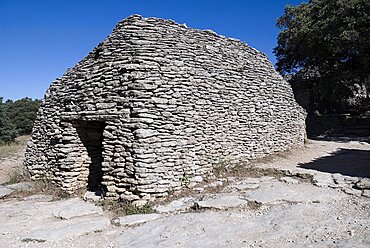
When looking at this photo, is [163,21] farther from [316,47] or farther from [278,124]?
[316,47]

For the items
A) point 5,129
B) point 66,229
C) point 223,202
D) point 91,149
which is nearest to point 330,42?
point 223,202

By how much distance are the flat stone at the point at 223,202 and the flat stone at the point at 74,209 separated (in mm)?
1947

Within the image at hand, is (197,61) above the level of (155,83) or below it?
above

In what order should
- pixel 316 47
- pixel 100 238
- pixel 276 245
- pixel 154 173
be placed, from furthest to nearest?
pixel 316 47 → pixel 154 173 → pixel 100 238 → pixel 276 245

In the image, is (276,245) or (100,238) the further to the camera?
(100,238)

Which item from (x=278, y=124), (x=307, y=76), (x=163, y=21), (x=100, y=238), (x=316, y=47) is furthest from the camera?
(x=307, y=76)

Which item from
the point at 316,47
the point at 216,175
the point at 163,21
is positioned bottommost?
the point at 216,175

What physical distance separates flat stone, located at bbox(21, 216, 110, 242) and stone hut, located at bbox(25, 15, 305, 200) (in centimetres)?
89

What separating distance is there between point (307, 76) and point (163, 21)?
15603 mm

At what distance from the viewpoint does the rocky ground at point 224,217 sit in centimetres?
379

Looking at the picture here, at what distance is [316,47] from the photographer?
15.3 meters

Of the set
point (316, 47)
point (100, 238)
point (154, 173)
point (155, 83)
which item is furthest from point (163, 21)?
point (316, 47)

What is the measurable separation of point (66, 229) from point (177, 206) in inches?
74.5

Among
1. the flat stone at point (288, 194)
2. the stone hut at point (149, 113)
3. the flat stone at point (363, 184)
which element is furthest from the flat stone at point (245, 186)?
the flat stone at point (363, 184)
